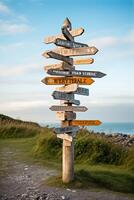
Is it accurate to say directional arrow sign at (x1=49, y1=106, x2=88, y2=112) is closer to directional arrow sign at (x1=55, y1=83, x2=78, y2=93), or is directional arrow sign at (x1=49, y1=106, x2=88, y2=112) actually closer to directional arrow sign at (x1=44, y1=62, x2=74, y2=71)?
directional arrow sign at (x1=55, y1=83, x2=78, y2=93)

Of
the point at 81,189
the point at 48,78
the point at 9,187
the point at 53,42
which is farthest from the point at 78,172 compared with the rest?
the point at 53,42

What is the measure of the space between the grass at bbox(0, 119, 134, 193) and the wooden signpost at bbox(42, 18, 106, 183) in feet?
2.41

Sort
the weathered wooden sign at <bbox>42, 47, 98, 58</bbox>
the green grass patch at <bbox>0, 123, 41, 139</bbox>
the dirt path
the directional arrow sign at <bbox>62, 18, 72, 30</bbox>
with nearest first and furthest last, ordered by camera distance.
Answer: the dirt path, the weathered wooden sign at <bbox>42, 47, 98, 58</bbox>, the directional arrow sign at <bbox>62, 18, 72, 30</bbox>, the green grass patch at <bbox>0, 123, 41, 139</bbox>

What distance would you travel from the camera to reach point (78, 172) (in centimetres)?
1050

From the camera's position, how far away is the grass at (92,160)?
10.4 m

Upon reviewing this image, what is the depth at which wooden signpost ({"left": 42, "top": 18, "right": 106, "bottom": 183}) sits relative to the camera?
Answer: 9688mm

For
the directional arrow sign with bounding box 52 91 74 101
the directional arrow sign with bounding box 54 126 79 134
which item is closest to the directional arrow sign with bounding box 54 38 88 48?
the directional arrow sign with bounding box 52 91 74 101

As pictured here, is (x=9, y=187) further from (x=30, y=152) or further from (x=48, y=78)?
(x=30, y=152)

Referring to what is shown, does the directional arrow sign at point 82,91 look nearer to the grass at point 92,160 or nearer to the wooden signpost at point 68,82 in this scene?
the wooden signpost at point 68,82

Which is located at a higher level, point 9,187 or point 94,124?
point 94,124

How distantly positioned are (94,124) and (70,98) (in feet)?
2.58

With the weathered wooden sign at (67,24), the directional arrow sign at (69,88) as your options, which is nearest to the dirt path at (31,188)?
the directional arrow sign at (69,88)

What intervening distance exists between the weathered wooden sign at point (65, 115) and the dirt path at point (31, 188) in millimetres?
1547

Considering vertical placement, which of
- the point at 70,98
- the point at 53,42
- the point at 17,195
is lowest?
the point at 17,195
